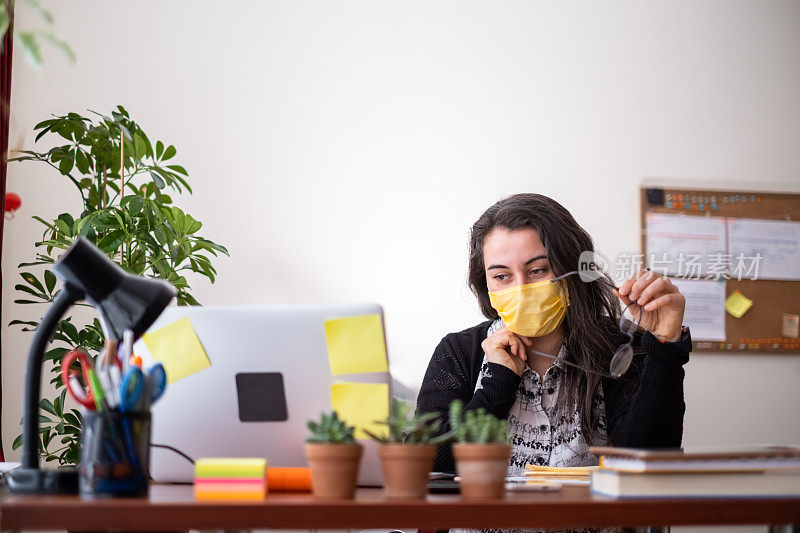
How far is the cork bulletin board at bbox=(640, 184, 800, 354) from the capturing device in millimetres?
3068

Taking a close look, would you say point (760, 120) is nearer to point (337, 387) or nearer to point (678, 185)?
point (678, 185)

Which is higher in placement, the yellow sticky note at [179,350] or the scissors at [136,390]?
the yellow sticky note at [179,350]

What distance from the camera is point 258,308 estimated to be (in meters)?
1.11

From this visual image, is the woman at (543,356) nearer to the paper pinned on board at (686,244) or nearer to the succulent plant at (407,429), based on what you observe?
the succulent plant at (407,429)

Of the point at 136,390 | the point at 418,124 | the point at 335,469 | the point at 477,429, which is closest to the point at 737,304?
the point at 418,124

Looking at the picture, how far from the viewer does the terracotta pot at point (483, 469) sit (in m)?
0.88

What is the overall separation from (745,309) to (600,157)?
2.77 ft

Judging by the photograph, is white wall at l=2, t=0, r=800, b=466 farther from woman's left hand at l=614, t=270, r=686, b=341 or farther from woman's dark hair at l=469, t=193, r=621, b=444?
woman's left hand at l=614, t=270, r=686, b=341

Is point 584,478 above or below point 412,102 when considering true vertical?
below

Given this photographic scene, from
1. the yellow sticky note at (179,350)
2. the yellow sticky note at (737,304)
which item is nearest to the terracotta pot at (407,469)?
the yellow sticky note at (179,350)

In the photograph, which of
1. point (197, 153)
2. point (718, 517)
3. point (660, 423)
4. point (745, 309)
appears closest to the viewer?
point (718, 517)

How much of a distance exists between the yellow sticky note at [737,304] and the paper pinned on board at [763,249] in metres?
0.08

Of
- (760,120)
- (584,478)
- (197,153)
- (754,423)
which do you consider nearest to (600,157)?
Result: (760,120)

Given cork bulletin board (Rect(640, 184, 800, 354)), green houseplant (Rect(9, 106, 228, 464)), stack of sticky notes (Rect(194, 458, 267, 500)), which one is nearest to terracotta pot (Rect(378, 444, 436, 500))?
stack of sticky notes (Rect(194, 458, 267, 500))
